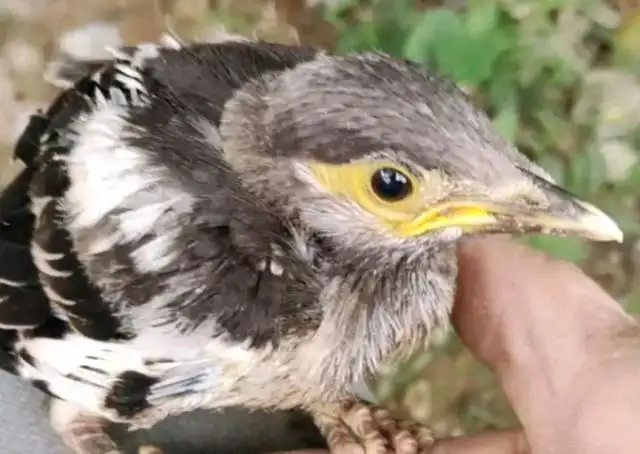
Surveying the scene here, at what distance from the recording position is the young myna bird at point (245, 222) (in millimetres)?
679

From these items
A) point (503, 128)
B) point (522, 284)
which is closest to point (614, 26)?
point (503, 128)

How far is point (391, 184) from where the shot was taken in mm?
670

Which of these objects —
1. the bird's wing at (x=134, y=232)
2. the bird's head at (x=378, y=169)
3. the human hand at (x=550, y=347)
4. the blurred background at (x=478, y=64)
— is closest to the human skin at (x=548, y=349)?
the human hand at (x=550, y=347)

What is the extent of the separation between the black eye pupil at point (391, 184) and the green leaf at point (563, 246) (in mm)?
493

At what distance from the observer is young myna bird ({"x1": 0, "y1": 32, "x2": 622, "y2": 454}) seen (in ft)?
2.23

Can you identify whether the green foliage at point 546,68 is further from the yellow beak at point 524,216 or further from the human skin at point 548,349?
the yellow beak at point 524,216

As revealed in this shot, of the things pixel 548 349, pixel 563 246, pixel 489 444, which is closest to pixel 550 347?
pixel 548 349

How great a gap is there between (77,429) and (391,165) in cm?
45

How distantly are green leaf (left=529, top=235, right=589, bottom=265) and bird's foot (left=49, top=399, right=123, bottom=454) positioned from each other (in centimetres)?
50

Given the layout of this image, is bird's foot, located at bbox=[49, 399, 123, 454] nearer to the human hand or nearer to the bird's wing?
the bird's wing

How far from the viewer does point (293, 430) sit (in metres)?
1.00

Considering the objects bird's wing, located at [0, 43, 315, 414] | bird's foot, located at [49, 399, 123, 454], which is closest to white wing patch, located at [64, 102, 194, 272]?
bird's wing, located at [0, 43, 315, 414]

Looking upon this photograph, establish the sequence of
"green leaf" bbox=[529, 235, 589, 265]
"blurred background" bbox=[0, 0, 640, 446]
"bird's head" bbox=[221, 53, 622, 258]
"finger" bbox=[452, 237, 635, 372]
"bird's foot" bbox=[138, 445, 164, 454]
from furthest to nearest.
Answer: "blurred background" bbox=[0, 0, 640, 446], "green leaf" bbox=[529, 235, 589, 265], "bird's foot" bbox=[138, 445, 164, 454], "finger" bbox=[452, 237, 635, 372], "bird's head" bbox=[221, 53, 622, 258]

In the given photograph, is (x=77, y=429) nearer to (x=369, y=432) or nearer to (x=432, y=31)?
(x=369, y=432)
